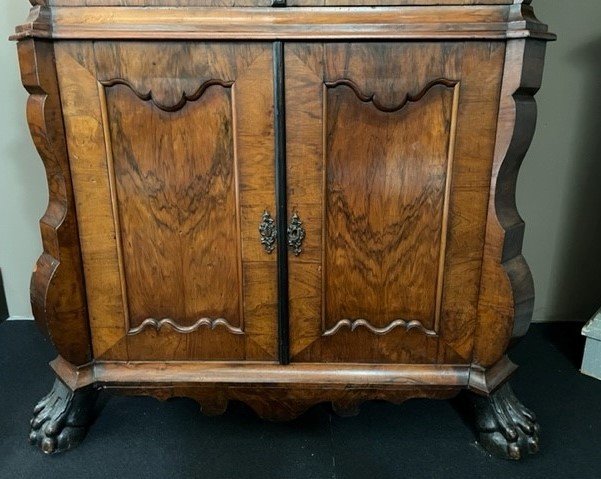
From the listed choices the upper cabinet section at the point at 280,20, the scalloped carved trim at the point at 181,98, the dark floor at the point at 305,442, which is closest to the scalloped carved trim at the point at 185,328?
the dark floor at the point at 305,442

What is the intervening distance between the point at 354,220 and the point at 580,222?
1039mm

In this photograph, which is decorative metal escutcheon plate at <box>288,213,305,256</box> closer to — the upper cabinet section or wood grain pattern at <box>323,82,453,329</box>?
wood grain pattern at <box>323,82,453,329</box>

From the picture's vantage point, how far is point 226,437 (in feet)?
4.23

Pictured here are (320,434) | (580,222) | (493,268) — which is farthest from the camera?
(580,222)

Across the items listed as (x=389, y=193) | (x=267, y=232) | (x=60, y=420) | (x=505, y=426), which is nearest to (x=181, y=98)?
(x=267, y=232)

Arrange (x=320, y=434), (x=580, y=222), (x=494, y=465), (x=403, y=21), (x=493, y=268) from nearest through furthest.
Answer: (x=403, y=21), (x=493, y=268), (x=494, y=465), (x=320, y=434), (x=580, y=222)

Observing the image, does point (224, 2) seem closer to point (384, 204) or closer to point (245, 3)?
point (245, 3)

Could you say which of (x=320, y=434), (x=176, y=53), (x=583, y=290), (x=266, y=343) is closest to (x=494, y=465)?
(x=320, y=434)

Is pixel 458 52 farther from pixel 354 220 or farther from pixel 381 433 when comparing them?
pixel 381 433

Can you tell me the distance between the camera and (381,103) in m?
1.01

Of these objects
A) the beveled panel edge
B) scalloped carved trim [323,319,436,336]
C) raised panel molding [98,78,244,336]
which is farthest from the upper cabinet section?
scalloped carved trim [323,319,436,336]

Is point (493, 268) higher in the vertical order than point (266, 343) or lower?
higher

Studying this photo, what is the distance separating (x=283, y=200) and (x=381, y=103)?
27cm

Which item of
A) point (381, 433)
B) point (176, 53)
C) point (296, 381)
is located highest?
point (176, 53)
